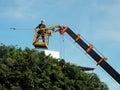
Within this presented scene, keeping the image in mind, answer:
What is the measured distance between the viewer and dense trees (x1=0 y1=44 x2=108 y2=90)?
43094mm

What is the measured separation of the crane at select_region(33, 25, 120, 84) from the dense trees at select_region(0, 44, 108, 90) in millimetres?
1547

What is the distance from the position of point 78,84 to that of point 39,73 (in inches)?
145

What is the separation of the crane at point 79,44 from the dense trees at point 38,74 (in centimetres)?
155

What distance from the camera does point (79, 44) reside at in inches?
1684

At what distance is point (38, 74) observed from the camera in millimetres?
44312

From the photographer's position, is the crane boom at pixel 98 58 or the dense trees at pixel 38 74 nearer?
the crane boom at pixel 98 58

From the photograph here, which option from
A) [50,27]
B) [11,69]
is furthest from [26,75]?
[50,27]

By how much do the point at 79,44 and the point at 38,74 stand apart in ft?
14.0

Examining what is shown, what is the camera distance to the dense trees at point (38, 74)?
43094 millimetres

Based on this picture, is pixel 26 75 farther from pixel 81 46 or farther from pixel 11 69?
pixel 81 46

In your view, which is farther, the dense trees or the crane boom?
the dense trees

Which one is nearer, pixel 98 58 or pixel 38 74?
pixel 98 58

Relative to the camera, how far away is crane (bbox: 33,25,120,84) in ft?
135

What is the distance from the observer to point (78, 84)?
46094 mm
